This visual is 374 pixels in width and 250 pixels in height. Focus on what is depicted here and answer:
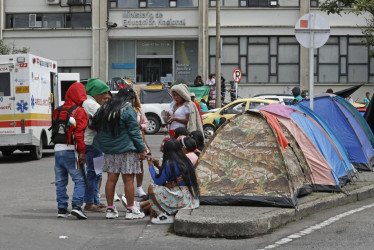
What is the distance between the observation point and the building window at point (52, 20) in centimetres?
4306

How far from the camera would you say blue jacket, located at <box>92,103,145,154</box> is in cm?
955

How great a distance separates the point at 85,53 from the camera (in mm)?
42594

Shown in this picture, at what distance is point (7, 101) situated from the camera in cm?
1867

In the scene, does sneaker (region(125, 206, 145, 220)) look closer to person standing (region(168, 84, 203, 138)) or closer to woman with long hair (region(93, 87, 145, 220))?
woman with long hair (region(93, 87, 145, 220))

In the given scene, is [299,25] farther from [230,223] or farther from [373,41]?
[373,41]

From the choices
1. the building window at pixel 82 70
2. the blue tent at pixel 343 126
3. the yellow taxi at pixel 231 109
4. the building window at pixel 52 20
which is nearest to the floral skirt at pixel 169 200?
the blue tent at pixel 343 126

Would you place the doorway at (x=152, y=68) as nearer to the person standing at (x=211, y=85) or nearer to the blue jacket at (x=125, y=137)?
the person standing at (x=211, y=85)

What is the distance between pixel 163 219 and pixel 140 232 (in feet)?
1.97

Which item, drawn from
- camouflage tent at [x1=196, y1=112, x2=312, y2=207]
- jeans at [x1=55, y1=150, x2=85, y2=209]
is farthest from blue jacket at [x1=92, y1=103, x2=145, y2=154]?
camouflage tent at [x1=196, y1=112, x2=312, y2=207]

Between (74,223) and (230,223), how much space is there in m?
2.17

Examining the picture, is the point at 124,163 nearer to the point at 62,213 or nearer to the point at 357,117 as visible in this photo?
the point at 62,213

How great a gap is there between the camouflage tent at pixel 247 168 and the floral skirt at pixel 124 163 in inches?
43.2

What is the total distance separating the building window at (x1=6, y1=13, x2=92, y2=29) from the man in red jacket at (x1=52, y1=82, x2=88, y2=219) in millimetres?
33730

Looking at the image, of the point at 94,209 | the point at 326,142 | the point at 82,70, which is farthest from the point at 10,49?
the point at 94,209
